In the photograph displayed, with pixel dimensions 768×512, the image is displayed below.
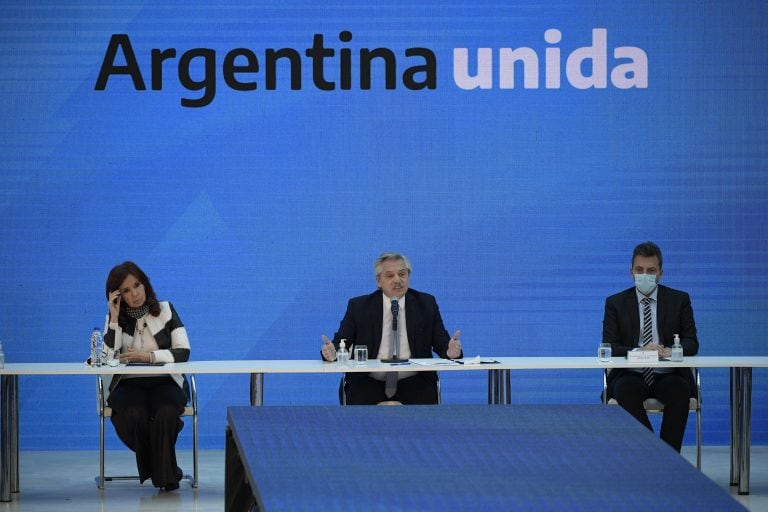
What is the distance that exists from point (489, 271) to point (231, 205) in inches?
69.0

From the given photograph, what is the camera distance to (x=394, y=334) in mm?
6527

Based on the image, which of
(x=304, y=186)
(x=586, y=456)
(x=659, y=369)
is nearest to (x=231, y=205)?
(x=304, y=186)

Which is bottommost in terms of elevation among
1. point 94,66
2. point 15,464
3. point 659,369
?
point 15,464

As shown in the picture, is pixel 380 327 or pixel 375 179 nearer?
pixel 380 327

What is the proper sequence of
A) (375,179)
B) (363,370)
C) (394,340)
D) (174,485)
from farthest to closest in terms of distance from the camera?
(375,179), (394,340), (174,485), (363,370)

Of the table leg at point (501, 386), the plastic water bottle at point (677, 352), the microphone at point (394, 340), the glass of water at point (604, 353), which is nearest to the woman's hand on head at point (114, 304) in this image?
the microphone at point (394, 340)

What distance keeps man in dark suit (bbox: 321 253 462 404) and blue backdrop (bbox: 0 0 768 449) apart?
4.20ft

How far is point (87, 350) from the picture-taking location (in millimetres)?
7844

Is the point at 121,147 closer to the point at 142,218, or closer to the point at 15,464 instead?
the point at 142,218

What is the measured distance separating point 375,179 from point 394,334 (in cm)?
168

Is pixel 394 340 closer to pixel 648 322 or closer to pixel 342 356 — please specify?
pixel 342 356

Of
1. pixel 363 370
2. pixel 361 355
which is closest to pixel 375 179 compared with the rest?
pixel 361 355

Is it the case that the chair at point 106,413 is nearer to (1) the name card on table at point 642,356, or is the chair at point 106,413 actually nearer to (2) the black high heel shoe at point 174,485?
(2) the black high heel shoe at point 174,485

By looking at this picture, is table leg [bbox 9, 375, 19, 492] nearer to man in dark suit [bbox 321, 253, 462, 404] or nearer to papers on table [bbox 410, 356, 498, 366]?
man in dark suit [bbox 321, 253, 462, 404]
